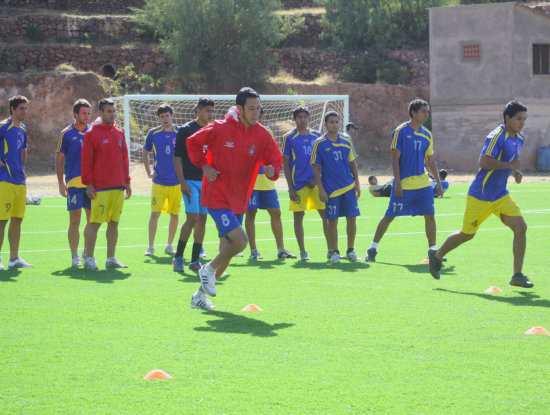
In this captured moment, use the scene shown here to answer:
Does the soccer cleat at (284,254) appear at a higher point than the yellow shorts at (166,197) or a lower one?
lower

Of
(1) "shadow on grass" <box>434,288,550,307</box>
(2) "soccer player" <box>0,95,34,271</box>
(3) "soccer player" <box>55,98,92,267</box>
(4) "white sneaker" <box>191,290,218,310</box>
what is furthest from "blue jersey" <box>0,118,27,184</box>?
(1) "shadow on grass" <box>434,288,550,307</box>

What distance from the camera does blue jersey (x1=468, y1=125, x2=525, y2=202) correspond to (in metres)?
8.93

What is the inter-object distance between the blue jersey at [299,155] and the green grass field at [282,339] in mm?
1323

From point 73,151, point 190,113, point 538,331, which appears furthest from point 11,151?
point 190,113

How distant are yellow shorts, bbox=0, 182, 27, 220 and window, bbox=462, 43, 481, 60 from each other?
101 ft

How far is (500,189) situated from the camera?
9.12 m

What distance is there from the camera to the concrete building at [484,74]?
3809 centimetres

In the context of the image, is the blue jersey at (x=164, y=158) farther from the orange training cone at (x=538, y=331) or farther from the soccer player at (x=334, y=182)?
the orange training cone at (x=538, y=331)

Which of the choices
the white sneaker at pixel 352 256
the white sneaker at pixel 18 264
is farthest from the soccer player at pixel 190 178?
the white sneaker at pixel 352 256

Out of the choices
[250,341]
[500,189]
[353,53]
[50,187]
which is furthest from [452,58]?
[250,341]

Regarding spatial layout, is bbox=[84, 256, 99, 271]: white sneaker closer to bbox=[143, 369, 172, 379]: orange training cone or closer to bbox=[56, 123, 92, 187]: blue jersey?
bbox=[56, 123, 92, 187]: blue jersey

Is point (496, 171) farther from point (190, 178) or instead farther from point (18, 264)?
point (18, 264)

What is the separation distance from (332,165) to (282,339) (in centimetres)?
527

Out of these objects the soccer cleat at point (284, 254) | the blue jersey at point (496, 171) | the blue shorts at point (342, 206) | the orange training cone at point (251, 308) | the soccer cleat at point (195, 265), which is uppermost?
the blue jersey at point (496, 171)
